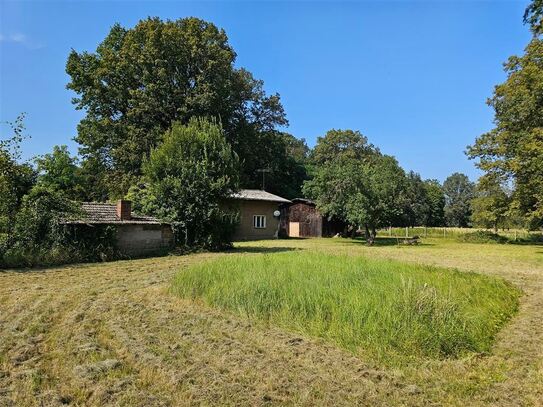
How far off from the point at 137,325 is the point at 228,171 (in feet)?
48.2

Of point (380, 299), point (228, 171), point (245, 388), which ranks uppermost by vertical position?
point (228, 171)

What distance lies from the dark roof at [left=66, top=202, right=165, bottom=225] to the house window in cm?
1345

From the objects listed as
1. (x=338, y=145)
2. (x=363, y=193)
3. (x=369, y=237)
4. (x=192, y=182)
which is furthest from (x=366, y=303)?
(x=338, y=145)

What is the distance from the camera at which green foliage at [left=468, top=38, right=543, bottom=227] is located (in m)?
24.7

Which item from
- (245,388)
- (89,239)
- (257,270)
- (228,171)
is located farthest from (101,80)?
(245,388)

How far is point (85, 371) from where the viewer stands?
15.6ft

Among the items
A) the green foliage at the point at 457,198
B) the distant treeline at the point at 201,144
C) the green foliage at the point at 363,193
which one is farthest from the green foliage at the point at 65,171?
the green foliage at the point at 457,198

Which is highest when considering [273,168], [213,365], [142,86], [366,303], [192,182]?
[142,86]

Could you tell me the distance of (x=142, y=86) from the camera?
3453cm

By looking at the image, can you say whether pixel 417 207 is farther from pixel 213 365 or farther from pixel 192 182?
pixel 213 365

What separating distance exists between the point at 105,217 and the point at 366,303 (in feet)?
47.2

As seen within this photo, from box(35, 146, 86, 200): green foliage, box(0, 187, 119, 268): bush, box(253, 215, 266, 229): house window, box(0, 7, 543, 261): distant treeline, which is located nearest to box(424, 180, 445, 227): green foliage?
box(0, 7, 543, 261): distant treeline

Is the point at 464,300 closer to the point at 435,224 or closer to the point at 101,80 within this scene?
the point at 101,80

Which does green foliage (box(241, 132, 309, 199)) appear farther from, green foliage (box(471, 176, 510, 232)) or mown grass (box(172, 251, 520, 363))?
mown grass (box(172, 251, 520, 363))
